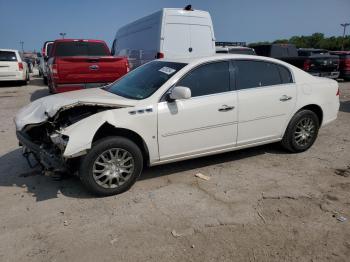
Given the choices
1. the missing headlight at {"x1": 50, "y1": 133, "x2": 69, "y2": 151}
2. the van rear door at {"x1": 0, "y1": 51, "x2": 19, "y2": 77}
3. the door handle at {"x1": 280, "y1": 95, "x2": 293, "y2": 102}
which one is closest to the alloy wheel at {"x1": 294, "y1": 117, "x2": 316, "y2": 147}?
the door handle at {"x1": 280, "y1": 95, "x2": 293, "y2": 102}

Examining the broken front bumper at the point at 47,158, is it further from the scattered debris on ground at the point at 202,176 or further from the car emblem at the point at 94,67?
the car emblem at the point at 94,67

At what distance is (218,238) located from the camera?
9.91 ft

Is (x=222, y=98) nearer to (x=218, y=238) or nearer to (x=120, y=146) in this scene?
(x=120, y=146)

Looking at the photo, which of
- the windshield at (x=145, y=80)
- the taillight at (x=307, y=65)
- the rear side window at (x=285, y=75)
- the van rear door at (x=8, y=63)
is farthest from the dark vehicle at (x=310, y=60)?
the van rear door at (x=8, y=63)

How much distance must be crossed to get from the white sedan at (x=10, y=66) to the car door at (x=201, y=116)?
12.7 metres

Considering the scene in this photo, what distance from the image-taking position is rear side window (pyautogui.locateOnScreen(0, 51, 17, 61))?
14.2 meters

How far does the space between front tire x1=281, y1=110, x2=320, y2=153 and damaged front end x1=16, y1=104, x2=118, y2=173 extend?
112 inches

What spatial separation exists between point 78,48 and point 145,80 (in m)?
6.88

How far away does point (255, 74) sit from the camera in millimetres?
4707

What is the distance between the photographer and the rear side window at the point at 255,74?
4559 mm

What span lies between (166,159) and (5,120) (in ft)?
17.8

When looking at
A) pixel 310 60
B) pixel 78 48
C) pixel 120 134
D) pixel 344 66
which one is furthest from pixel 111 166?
pixel 344 66

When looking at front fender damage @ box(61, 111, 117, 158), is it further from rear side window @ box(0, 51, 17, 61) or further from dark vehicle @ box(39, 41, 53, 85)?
rear side window @ box(0, 51, 17, 61)

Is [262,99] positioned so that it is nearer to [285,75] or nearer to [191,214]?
[285,75]
